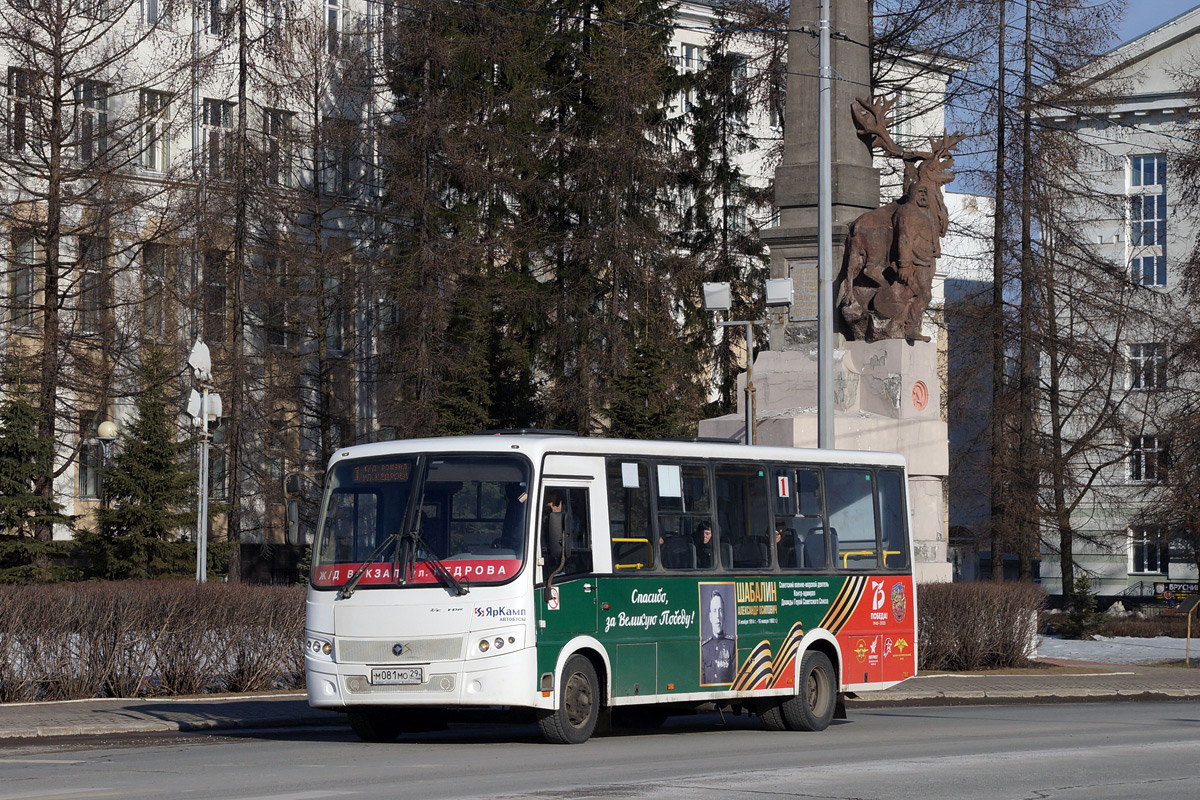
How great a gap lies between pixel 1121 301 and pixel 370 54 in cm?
1929

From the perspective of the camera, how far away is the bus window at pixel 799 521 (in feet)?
57.7

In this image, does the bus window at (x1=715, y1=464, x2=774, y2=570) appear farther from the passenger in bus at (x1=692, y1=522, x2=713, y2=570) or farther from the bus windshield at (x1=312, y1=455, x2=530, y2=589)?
the bus windshield at (x1=312, y1=455, x2=530, y2=589)

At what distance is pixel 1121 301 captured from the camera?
41.4 metres

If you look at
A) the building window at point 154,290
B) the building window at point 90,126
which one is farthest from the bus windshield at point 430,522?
the building window at point 154,290

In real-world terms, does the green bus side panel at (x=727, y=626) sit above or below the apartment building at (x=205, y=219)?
below

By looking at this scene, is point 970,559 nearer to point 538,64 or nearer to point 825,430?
point 538,64

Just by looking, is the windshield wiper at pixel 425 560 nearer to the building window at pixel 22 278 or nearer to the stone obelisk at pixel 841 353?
the stone obelisk at pixel 841 353

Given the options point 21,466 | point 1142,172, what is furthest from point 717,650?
point 1142,172

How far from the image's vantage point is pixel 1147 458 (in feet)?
146

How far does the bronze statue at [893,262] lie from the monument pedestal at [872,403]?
383mm

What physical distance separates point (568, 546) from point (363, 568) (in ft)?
5.72

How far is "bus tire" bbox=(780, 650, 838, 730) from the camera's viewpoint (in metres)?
17.4

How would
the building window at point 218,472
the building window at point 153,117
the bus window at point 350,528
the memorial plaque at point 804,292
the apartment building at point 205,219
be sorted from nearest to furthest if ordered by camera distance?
the bus window at point 350,528, the memorial plaque at point 804,292, the apartment building at point 205,219, the building window at point 153,117, the building window at point 218,472

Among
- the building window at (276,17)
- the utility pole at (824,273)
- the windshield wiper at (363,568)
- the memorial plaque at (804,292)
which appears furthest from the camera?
the building window at (276,17)
